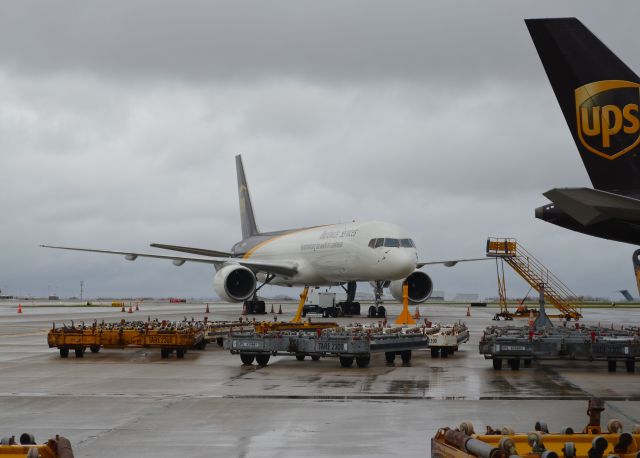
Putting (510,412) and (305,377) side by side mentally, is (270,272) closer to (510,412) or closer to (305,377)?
(305,377)

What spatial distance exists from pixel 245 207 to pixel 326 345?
141 ft

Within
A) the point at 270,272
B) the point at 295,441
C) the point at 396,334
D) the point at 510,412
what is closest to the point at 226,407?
the point at 295,441

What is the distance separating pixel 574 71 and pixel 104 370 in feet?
36.5

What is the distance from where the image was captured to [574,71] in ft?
51.5

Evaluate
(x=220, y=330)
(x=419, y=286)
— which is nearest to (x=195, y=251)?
(x=419, y=286)

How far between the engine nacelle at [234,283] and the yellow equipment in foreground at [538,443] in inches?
1401

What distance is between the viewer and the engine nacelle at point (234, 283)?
41.9 metres

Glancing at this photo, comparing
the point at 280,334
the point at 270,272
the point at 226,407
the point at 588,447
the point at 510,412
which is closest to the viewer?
the point at 588,447

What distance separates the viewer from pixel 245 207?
6050 centimetres

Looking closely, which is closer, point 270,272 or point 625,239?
point 625,239

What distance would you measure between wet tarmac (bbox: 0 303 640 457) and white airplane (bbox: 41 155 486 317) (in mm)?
20364

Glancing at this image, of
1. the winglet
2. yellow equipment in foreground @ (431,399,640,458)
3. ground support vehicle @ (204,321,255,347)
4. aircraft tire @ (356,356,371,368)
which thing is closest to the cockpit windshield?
ground support vehicle @ (204,321,255,347)

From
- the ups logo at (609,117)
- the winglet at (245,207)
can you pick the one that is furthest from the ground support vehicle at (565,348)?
the winglet at (245,207)

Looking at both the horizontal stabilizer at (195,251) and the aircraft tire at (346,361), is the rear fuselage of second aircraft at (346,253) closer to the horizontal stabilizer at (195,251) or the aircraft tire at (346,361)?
the horizontal stabilizer at (195,251)
